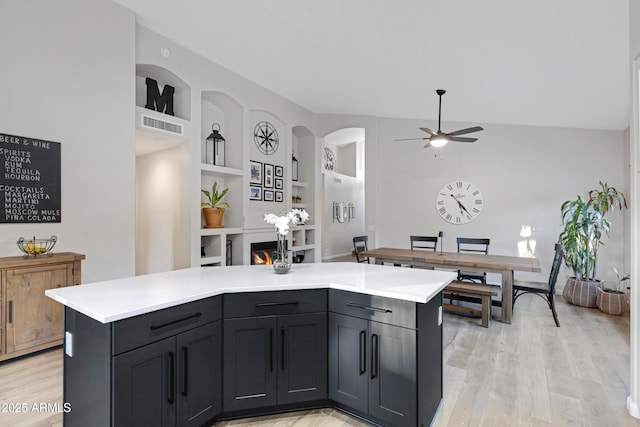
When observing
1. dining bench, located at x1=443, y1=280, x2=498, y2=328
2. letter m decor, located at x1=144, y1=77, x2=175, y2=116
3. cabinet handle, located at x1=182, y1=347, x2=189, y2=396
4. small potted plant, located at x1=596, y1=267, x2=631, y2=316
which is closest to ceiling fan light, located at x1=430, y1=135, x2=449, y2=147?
dining bench, located at x1=443, y1=280, x2=498, y2=328

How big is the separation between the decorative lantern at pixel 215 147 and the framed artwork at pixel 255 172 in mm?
448

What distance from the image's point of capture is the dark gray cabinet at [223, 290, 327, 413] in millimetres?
1942

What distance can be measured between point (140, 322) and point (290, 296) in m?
0.83

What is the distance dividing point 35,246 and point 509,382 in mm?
4051

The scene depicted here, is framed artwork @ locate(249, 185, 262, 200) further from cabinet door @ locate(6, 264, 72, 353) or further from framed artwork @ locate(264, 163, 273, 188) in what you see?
cabinet door @ locate(6, 264, 72, 353)

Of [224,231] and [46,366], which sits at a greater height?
[224,231]

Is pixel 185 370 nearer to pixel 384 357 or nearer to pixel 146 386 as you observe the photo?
pixel 146 386

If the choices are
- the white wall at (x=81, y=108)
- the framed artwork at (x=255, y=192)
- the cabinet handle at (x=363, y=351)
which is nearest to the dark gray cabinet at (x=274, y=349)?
the cabinet handle at (x=363, y=351)

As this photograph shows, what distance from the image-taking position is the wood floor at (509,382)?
2.07m

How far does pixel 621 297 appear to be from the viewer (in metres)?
4.30

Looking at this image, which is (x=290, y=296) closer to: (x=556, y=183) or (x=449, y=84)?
(x=449, y=84)

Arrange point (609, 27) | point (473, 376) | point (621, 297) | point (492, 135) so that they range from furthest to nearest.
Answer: point (492, 135), point (621, 297), point (609, 27), point (473, 376)

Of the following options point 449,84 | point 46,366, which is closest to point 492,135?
point 449,84

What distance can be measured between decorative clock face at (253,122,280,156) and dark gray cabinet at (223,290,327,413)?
384cm
